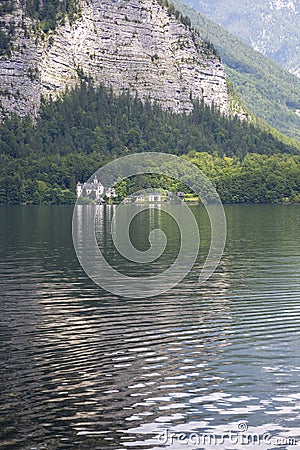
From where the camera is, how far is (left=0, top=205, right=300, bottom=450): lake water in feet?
79.0

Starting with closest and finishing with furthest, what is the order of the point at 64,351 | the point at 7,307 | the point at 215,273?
the point at 64,351, the point at 7,307, the point at 215,273

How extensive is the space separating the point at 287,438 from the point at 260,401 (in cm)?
314

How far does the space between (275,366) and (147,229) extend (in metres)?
79.9

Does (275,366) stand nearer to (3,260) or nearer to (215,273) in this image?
(215,273)

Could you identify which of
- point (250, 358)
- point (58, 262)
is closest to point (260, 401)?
point (250, 358)

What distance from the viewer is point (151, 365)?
30.9 metres

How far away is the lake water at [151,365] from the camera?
24078 millimetres

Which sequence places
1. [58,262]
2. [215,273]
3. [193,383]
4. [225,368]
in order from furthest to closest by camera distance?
[58,262]
[215,273]
[225,368]
[193,383]

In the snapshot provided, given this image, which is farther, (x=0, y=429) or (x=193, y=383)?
(x=193, y=383)

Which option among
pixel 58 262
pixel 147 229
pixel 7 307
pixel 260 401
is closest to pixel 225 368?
pixel 260 401

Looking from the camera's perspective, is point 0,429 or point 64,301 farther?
point 64,301

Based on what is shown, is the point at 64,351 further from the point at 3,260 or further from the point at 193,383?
the point at 3,260

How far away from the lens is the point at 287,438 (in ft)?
76.9

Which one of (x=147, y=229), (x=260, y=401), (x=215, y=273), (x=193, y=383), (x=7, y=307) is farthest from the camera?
(x=147, y=229)
